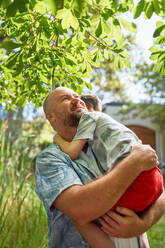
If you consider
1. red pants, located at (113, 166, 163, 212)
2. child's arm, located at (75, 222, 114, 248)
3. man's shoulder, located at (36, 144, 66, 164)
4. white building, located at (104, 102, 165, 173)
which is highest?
man's shoulder, located at (36, 144, 66, 164)

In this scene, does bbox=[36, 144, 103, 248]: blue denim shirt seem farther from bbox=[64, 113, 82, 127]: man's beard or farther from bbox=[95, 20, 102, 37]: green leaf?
bbox=[95, 20, 102, 37]: green leaf

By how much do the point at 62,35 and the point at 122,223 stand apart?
4.70 ft

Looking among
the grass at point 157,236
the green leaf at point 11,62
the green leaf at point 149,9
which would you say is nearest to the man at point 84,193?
the green leaf at point 11,62

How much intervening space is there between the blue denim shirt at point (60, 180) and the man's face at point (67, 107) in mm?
240

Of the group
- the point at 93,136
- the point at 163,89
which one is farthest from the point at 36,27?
the point at 163,89

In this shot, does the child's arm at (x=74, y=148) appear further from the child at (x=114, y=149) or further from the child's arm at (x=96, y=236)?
the child's arm at (x=96, y=236)

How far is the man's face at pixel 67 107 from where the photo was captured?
1.51 m

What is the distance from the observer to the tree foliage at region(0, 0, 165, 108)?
43.1 inches

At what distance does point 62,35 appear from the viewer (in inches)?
75.3

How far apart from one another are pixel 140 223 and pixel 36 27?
4.26 ft

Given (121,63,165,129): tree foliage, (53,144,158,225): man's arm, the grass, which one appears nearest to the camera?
(53,144,158,225): man's arm

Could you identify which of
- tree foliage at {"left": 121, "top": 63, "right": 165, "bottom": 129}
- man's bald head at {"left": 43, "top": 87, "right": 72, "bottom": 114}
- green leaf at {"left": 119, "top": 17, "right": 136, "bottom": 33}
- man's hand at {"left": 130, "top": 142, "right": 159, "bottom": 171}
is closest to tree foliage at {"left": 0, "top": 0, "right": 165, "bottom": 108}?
green leaf at {"left": 119, "top": 17, "right": 136, "bottom": 33}

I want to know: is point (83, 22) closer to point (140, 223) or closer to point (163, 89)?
point (140, 223)

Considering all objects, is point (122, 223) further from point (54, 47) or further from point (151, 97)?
point (151, 97)
